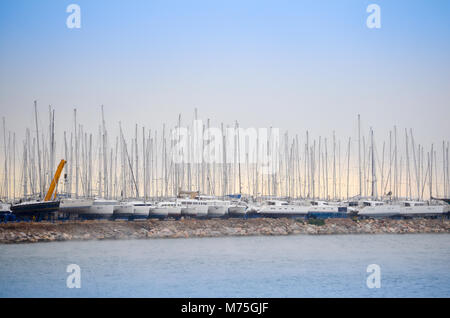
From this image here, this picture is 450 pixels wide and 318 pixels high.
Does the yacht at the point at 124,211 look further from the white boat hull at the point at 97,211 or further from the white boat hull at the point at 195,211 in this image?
the white boat hull at the point at 195,211

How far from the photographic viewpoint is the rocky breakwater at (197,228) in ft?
171

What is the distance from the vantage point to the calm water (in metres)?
31.5

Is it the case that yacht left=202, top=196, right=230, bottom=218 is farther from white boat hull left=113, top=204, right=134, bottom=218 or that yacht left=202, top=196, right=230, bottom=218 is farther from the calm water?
the calm water

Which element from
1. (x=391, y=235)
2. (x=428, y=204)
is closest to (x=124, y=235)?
(x=391, y=235)

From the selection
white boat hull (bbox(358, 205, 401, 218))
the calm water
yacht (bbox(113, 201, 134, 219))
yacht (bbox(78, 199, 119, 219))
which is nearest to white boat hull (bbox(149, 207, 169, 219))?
yacht (bbox(113, 201, 134, 219))

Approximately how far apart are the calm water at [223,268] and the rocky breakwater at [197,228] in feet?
8.51

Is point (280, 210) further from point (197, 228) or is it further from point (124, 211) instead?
point (124, 211)

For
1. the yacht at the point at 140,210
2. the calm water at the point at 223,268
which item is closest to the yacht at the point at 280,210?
the calm water at the point at 223,268

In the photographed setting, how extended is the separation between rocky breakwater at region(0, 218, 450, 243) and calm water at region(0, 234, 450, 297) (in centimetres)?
260

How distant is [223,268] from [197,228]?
23.6 m

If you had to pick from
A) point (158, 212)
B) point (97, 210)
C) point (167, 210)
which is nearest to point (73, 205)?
point (97, 210)

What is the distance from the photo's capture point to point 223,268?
38812 millimetres
